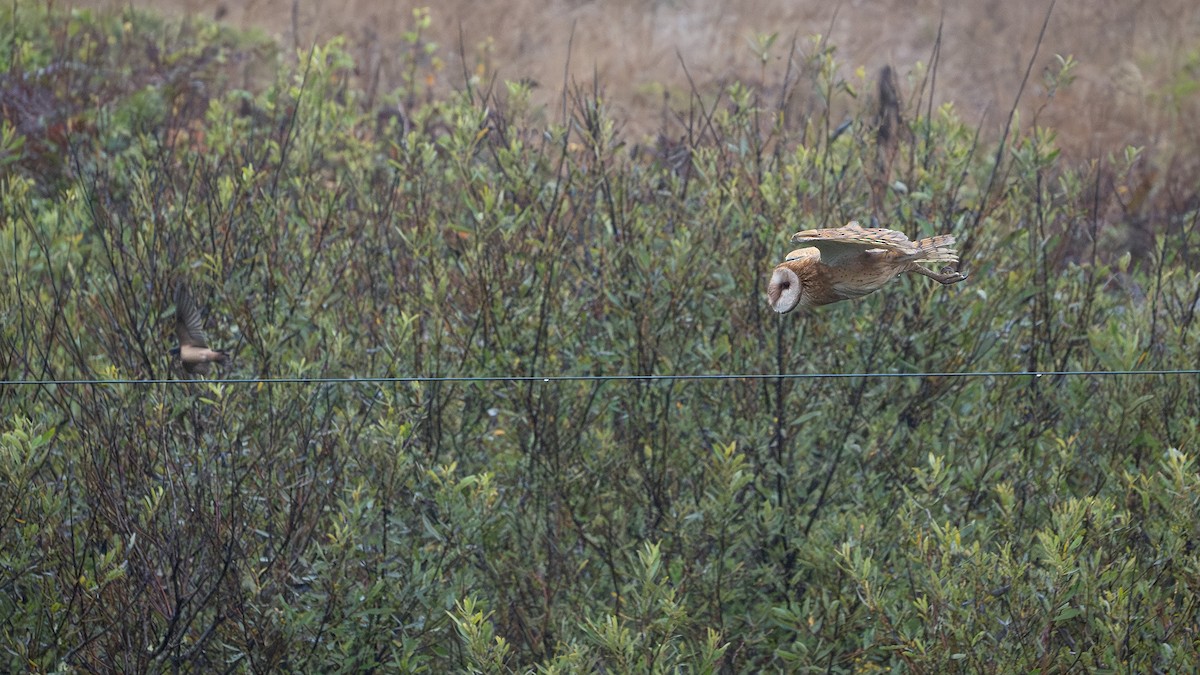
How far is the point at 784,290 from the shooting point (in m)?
1.96

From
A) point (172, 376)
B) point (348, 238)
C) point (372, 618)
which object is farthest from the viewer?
point (348, 238)

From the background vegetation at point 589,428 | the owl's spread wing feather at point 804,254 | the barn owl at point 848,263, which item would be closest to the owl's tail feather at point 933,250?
the barn owl at point 848,263

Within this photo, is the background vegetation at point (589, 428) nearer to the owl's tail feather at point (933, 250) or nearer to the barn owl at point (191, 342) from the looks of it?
the barn owl at point (191, 342)

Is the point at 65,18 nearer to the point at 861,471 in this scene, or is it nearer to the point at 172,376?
the point at 172,376

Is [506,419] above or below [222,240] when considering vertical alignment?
below

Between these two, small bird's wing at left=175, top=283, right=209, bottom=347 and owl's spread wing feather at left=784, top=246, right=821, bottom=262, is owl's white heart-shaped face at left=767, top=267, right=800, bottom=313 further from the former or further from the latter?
small bird's wing at left=175, top=283, right=209, bottom=347

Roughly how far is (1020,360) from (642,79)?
27.4 ft

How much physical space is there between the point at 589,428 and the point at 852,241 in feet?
7.22

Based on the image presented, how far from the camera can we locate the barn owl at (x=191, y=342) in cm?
336

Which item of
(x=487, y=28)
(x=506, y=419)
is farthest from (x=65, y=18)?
(x=506, y=419)

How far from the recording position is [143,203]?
13.3 ft

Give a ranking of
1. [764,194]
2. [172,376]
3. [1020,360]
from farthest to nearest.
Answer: [1020,360] → [764,194] → [172,376]

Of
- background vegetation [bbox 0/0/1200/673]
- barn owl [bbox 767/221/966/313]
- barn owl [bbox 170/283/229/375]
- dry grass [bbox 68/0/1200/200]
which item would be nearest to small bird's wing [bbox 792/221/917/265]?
barn owl [bbox 767/221/966/313]

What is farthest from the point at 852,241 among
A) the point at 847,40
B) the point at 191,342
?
the point at 847,40
